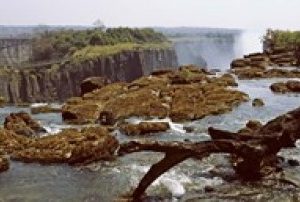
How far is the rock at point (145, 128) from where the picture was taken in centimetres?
3531

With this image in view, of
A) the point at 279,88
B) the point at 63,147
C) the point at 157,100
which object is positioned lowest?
the point at 279,88

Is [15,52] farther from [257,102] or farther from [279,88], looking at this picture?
[257,102]

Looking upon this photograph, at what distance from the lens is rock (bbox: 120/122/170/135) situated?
35.3 meters

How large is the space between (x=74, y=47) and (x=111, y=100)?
3519 inches

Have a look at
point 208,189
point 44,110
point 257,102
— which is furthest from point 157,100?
point 208,189

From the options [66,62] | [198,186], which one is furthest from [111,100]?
[66,62]

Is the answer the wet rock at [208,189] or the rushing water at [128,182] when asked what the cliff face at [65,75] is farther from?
the wet rock at [208,189]

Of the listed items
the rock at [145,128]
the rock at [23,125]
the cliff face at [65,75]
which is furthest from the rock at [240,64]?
the rock at [23,125]

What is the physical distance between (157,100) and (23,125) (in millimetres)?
12273

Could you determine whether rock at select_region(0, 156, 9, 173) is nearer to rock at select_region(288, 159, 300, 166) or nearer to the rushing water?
the rushing water

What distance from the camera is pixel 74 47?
133 metres

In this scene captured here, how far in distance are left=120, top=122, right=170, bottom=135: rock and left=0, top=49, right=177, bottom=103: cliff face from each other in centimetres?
5154

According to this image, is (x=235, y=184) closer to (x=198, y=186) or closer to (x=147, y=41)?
(x=198, y=186)

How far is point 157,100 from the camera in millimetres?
44312
